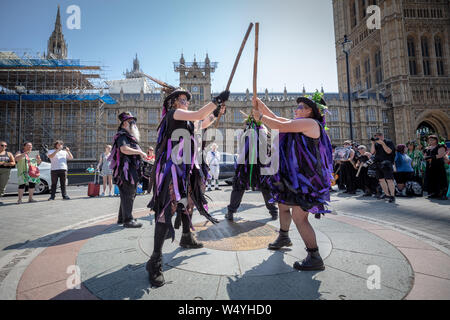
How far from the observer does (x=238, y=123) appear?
137ft

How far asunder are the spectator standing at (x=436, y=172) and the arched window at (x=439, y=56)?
55440 millimetres

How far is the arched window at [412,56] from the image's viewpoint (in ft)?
147

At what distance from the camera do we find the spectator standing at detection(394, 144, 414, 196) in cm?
770

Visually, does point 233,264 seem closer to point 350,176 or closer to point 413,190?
point 350,176

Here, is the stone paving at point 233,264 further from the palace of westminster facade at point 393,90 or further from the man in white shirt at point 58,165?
the palace of westminster facade at point 393,90

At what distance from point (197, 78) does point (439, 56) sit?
4970 centimetres

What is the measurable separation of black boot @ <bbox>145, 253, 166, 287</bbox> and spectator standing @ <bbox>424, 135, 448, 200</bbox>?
8.39 metres

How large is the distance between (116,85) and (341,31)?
55.9 m

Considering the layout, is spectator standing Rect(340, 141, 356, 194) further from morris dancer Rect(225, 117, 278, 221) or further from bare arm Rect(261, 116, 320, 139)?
bare arm Rect(261, 116, 320, 139)

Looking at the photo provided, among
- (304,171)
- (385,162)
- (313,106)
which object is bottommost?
(304,171)

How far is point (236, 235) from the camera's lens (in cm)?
324

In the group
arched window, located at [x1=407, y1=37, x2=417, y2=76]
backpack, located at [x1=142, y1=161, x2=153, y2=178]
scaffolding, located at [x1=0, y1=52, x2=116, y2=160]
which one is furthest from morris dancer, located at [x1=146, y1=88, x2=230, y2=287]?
arched window, located at [x1=407, y1=37, x2=417, y2=76]

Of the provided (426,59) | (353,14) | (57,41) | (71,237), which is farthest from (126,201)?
(353,14)
